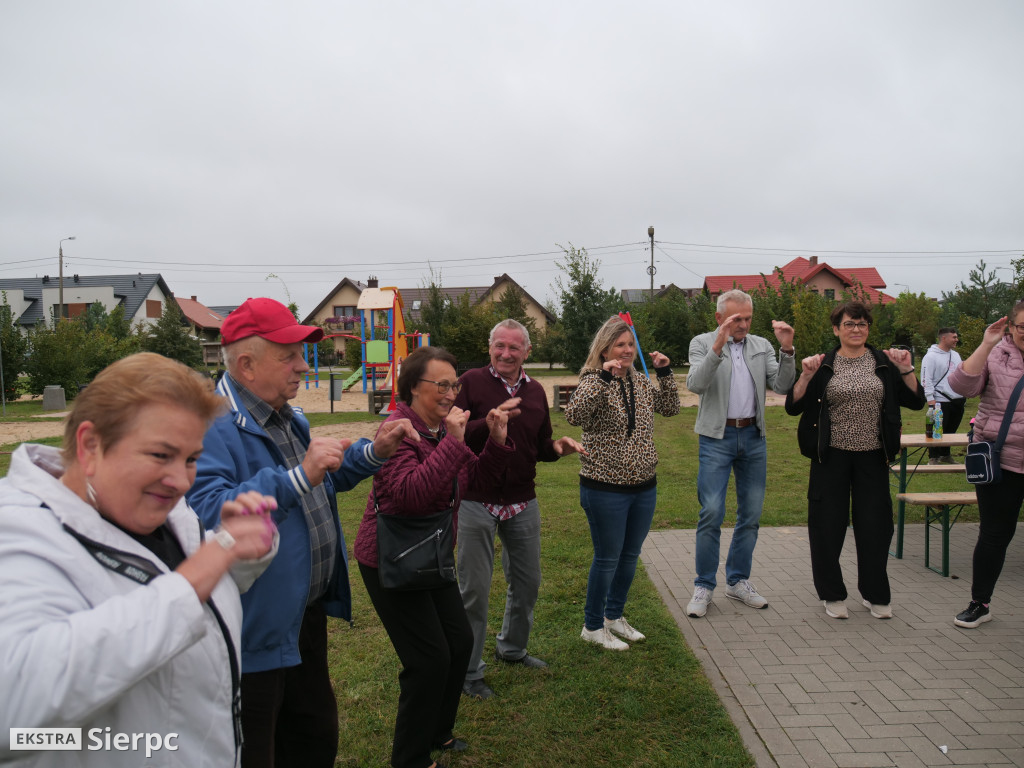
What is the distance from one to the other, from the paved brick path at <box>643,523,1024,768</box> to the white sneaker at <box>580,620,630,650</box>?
1.56 feet

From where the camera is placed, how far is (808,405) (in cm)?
493

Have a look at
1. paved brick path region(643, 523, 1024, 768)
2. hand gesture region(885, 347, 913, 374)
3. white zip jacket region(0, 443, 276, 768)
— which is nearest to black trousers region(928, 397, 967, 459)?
paved brick path region(643, 523, 1024, 768)

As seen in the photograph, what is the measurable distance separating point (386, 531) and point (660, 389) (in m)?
2.49

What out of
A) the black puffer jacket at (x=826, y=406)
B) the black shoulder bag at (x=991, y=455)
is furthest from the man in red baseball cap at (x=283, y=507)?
the black shoulder bag at (x=991, y=455)

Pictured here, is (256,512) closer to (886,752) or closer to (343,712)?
(343,712)

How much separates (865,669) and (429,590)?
8.93 ft

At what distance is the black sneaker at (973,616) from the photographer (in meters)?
4.54

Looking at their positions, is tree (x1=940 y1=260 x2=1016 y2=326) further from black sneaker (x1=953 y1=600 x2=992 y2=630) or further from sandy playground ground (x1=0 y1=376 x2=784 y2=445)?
black sneaker (x1=953 y1=600 x2=992 y2=630)

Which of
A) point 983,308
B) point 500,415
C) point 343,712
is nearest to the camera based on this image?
point 500,415

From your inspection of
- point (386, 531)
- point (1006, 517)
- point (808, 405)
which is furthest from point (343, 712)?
point (1006, 517)

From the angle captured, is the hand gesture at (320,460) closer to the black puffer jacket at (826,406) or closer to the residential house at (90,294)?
the black puffer jacket at (826,406)

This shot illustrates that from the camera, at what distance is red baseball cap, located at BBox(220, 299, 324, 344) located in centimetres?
240

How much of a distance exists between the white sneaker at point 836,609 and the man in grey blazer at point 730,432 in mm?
412

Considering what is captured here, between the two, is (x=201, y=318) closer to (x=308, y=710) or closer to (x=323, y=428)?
(x=323, y=428)
